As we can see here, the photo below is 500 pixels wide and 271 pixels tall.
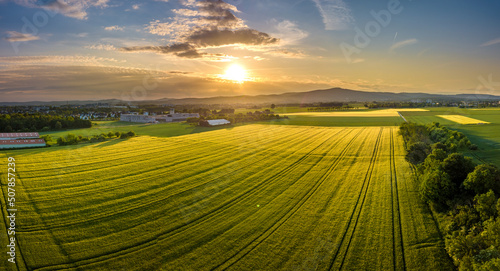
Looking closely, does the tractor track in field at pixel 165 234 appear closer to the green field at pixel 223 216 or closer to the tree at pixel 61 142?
the green field at pixel 223 216

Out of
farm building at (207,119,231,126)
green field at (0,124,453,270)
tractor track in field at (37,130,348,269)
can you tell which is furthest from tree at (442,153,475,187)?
farm building at (207,119,231,126)

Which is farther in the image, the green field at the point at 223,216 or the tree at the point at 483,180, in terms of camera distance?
the tree at the point at 483,180

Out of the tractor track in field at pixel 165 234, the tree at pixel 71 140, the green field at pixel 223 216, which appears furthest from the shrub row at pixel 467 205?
the tree at pixel 71 140

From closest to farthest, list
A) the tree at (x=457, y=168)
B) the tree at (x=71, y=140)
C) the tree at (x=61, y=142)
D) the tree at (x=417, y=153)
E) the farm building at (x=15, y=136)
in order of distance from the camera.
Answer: the tree at (x=457, y=168) < the tree at (x=417, y=153) < the tree at (x=61, y=142) < the farm building at (x=15, y=136) < the tree at (x=71, y=140)

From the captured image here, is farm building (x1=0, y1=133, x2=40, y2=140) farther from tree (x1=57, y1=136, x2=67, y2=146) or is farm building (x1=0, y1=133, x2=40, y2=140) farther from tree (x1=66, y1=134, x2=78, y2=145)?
tree (x1=66, y1=134, x2=78, y2=145)

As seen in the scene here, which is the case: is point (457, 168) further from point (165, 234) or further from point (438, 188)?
point (165, 234)

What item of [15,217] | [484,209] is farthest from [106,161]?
[484,209]

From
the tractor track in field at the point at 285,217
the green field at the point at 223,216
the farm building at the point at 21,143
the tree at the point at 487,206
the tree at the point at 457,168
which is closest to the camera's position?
the green field at the point at 223,216
